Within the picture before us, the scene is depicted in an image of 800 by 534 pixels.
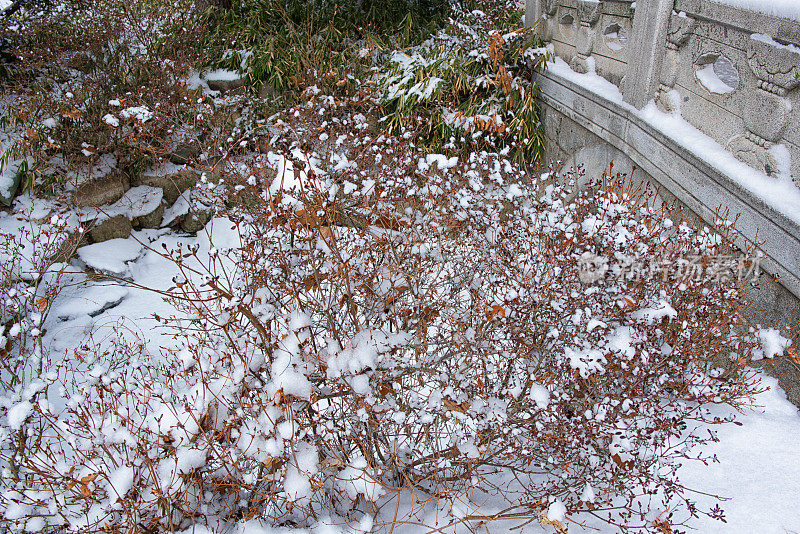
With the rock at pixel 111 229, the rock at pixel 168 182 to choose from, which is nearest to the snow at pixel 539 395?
the rock at pixel 111 229

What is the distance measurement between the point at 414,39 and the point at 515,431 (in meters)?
5.81

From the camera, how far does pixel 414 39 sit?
6613mm

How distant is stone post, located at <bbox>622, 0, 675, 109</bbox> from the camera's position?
11.7 feet

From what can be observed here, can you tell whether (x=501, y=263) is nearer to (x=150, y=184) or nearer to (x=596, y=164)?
(x=596, y=164)

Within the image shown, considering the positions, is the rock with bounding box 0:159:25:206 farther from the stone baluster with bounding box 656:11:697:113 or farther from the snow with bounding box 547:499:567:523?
the stone baluster with bounding box 656:11:697:113

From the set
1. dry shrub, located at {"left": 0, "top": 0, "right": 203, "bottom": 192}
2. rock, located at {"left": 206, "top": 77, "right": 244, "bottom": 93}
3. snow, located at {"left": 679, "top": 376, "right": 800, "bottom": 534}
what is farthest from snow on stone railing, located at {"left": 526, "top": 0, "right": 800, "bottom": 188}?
dry shrub, located at {"left": 0, "top": 0, "right": 203, "bottom": 192}

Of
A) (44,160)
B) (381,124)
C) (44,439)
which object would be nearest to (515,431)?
(44,439)

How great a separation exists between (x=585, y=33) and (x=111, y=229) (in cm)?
511

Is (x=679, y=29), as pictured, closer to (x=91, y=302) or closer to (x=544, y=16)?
(x=544, y=16)

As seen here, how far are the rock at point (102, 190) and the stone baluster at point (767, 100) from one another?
5560mm

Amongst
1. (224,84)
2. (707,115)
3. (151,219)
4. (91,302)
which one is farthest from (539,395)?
(224,84)

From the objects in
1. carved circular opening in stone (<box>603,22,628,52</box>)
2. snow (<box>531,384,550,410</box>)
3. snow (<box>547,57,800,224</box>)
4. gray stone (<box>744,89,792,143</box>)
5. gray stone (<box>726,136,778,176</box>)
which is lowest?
snow (<box>531,384,550,410</box>)

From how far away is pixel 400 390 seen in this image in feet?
7.12

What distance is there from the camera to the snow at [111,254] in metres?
4.71
